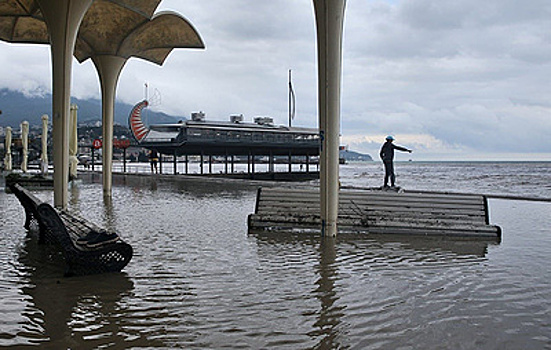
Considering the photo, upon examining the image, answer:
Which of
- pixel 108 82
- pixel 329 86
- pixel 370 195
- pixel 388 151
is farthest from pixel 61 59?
pixel 388 151

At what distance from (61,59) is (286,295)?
9.77 metres

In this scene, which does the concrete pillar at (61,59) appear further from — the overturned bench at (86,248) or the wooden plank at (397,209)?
the overturned bench at (86,248)

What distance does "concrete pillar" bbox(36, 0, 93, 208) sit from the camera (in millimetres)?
11898

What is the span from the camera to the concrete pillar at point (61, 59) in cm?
1190

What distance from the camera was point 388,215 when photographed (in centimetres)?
922

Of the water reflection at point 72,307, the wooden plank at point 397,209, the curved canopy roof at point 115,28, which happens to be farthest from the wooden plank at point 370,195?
the curved canopy roof at point 115,28

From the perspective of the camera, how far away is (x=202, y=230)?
9469 mm

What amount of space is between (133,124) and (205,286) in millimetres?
42517

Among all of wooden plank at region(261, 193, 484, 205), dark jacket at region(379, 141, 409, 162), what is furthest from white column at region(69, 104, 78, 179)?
wooden plank at region(261, 193, 484, 205)

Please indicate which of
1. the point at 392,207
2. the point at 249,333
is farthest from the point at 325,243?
→ the point at 249,333

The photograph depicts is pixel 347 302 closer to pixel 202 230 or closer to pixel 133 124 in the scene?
pixel 202 230

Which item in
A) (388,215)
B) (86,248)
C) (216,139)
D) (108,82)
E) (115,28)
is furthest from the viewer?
(216,139)

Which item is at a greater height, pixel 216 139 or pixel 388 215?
pixel 216 139

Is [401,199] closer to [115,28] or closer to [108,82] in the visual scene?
[108,82]
